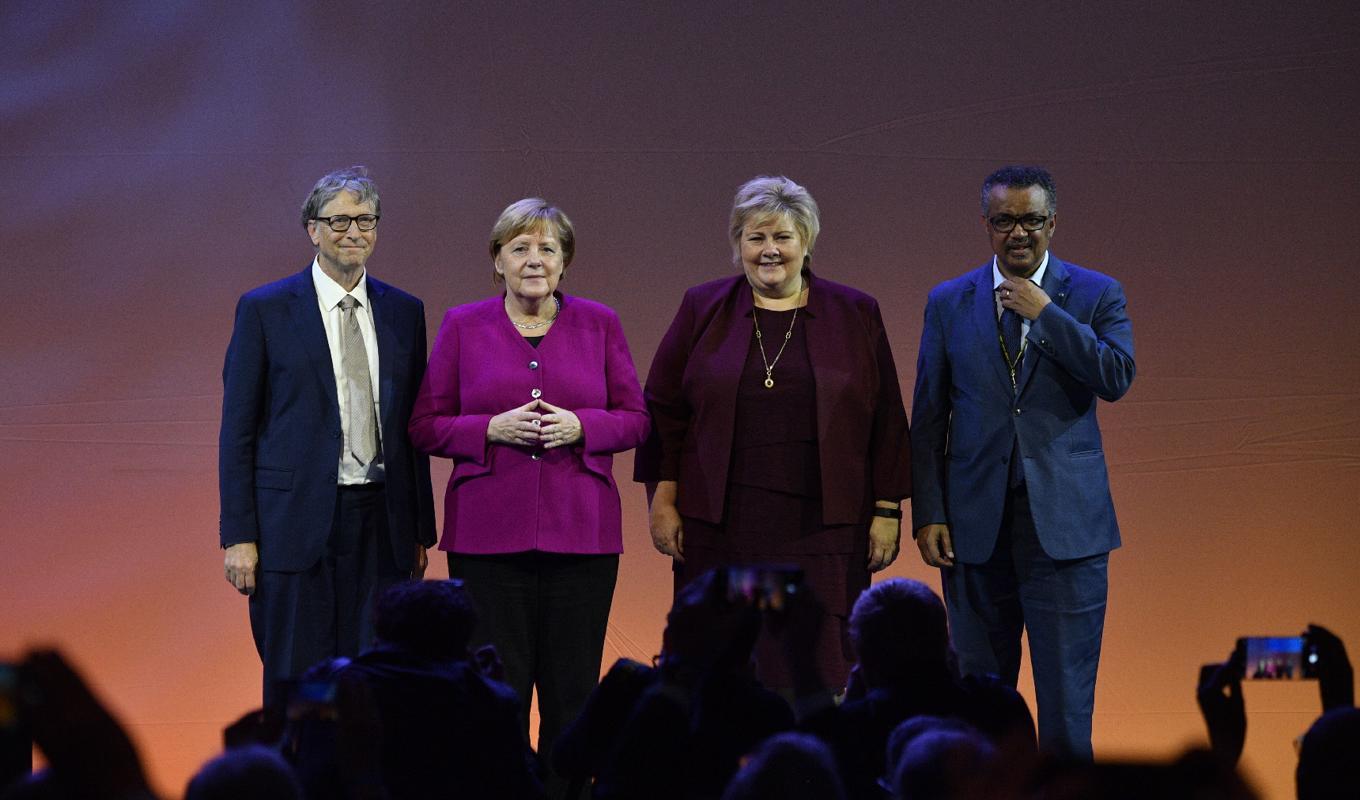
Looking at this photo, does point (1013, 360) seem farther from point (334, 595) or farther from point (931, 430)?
point (334, 595)

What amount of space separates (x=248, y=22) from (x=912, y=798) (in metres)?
3.53

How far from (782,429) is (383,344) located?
951 millimetres

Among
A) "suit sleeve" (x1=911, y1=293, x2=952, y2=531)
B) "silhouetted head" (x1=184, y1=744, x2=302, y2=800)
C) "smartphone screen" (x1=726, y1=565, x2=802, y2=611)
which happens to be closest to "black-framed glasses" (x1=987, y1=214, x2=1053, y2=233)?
A: "suit sleeve" (x1=911, y1=293, x2=952, y2=531)

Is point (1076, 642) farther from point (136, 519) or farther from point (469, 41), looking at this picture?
point (136, 519)

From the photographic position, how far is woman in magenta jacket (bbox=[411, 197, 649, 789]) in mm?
3188

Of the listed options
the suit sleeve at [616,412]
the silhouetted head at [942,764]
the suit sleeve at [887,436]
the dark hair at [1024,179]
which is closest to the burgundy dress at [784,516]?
the suit sleeve at [887,436]

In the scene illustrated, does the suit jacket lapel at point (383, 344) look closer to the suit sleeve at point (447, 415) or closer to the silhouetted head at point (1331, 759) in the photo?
the suit sleeve at point (447, 415)

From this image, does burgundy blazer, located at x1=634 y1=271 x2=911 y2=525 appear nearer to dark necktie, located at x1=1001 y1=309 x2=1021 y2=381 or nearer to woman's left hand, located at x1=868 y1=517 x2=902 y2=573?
woman's left hand, located at x1=868 y1=517 x2=902 y2=573

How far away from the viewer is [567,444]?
10.5 ft

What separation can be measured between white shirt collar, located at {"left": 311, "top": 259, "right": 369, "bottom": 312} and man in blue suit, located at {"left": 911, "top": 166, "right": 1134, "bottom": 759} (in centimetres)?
135

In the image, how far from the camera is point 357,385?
330 centimetres

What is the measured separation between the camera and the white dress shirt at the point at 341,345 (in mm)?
3264

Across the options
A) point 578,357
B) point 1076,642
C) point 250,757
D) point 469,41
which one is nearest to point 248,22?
point 469,41

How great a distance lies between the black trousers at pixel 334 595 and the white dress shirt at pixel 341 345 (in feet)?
0.12
